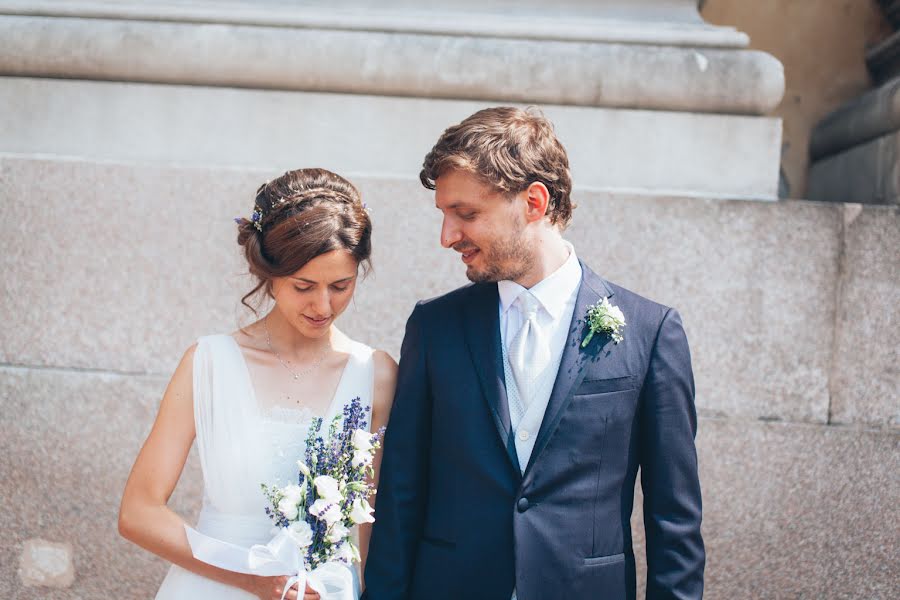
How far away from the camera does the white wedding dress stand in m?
2.86

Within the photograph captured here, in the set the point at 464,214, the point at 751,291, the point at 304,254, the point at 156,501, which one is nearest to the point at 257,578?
the point at 156,501

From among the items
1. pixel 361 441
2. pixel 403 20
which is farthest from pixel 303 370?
pixel 403 20

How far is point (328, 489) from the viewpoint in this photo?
8.39 ft

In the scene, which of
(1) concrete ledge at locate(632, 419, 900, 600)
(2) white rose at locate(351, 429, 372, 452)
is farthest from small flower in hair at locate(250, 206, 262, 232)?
(1) concrete ledge at locate(632, 419, 900, 600)

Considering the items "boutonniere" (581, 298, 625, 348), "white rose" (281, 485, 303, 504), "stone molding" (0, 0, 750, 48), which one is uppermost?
"stone molding" (0, 0, 750, 48)

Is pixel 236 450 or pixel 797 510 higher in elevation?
pixel 236 450

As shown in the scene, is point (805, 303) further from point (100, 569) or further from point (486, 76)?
point (100, 569)

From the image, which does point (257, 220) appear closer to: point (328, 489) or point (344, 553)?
point (328, 489)

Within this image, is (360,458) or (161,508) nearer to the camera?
(360,458)

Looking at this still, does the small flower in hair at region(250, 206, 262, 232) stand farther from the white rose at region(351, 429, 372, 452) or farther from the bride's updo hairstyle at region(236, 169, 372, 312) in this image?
the white rose at region(351, 429, 372, 452)

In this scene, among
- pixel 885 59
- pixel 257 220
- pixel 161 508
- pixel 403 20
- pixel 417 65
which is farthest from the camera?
pixel 885 59

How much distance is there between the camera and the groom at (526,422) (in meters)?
2.62

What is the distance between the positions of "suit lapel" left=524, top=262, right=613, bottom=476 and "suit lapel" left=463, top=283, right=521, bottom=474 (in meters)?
0.11

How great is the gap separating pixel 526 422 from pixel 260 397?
91 cm
